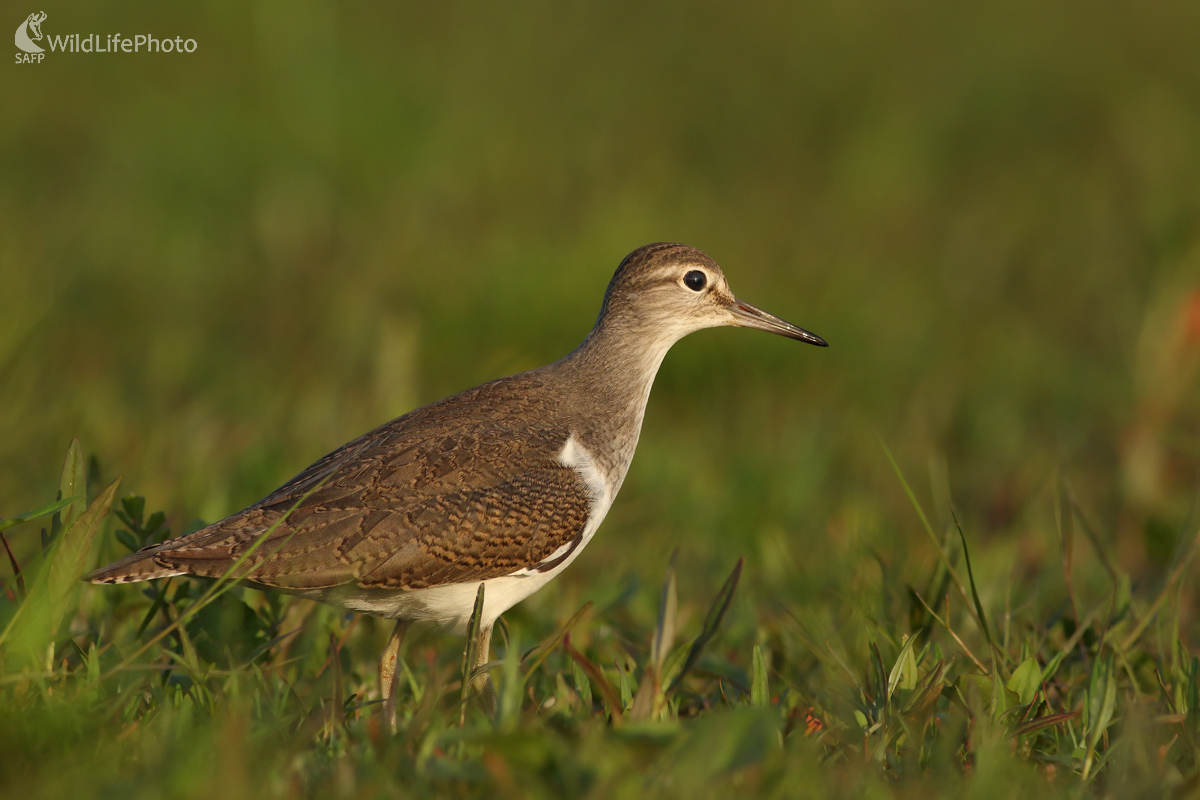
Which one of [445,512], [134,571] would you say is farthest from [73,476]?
[445,512]

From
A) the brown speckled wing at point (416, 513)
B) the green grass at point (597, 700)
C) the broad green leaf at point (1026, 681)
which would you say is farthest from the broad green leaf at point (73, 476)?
the broad green leaf at point (1026, 681)

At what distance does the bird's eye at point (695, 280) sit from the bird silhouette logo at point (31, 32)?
8.79 meters

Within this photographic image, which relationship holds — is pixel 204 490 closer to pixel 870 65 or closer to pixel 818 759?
pixel 818 759

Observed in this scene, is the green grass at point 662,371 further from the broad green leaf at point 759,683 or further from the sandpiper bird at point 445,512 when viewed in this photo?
the sandpiper bird at point 445,512

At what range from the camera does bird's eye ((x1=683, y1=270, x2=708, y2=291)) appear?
5.49 meters

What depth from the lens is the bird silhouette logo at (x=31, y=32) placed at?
1186 cm

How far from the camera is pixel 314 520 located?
14.3ft

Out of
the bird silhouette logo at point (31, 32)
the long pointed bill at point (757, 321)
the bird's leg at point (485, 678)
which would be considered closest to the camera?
the bird's leg at point (485, 678)

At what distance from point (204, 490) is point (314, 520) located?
190 cm

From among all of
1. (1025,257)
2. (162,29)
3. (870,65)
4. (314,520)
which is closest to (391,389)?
(314,520)

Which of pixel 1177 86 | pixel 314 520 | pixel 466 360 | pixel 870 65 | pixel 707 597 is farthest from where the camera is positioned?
pixel 870 65

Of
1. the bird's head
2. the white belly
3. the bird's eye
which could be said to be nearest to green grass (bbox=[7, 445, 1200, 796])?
the white belly

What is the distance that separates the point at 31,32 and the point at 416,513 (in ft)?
33.8

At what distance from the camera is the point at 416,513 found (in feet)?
14.6
